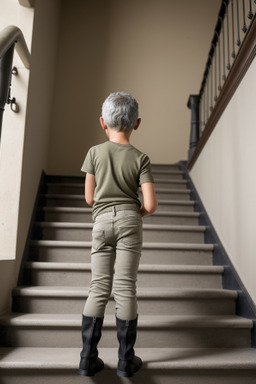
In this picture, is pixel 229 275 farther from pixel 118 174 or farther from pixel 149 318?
pixel 118 174

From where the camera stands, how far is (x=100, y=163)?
1732mm

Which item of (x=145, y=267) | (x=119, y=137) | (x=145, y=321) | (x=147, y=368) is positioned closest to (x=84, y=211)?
(x=145, y=267)

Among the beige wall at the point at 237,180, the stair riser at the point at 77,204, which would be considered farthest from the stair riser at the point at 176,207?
the beige wall at the point at 237,180

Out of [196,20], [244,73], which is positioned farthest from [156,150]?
[244,73]

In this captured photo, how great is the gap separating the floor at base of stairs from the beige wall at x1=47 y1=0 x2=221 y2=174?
11.4 feet

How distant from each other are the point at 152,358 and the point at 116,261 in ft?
1.73

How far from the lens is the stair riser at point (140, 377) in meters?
1.67

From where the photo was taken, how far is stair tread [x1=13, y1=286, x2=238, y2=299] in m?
2.21

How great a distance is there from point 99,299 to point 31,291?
2.59ft

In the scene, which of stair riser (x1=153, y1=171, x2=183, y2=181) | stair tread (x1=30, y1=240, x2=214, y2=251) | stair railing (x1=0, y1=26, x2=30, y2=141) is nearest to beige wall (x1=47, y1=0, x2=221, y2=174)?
stair riser (x1=153, y1=171, x2=183, y2=181)

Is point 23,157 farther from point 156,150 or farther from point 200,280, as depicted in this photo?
point 156,150

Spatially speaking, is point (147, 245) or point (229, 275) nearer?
point (229, 275)

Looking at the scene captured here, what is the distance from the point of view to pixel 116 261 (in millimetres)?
1679

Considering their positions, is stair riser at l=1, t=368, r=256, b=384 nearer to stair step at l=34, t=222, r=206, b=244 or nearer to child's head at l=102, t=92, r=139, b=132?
child's head at l=102, t=92, r=139, b=132
